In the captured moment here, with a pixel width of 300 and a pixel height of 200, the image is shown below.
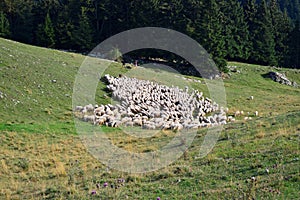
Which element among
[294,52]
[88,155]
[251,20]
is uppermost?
[251,20]

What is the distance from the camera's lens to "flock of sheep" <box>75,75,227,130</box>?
84.3ft

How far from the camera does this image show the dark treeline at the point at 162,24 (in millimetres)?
56812

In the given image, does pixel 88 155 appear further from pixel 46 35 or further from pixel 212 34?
pixel 46 35

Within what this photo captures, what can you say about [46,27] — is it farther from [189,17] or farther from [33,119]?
[33,119]

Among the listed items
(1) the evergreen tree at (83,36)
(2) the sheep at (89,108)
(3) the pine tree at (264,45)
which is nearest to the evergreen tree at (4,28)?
(1) the evergreen tree at (83,36)

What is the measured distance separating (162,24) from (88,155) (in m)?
44.5

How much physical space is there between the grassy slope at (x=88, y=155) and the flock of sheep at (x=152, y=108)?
169 centimetres

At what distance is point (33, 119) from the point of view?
77.5 ft

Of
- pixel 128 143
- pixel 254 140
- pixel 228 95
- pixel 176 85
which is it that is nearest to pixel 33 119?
pixel 128 143

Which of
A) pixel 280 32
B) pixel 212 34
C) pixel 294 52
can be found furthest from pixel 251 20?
pixel 212 34

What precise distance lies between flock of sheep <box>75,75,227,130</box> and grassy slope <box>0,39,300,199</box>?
66.4 inches

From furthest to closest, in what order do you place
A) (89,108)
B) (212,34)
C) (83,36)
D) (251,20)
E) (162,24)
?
(251,20)
(83,36)
(162,24)
(212,34)
(89,108)

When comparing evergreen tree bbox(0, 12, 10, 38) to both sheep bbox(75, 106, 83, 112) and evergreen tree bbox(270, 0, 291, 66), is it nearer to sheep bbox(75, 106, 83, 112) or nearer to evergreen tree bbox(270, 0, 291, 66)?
sheep bbox(75, 106, 83, 112)

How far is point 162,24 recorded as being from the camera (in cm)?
5972
